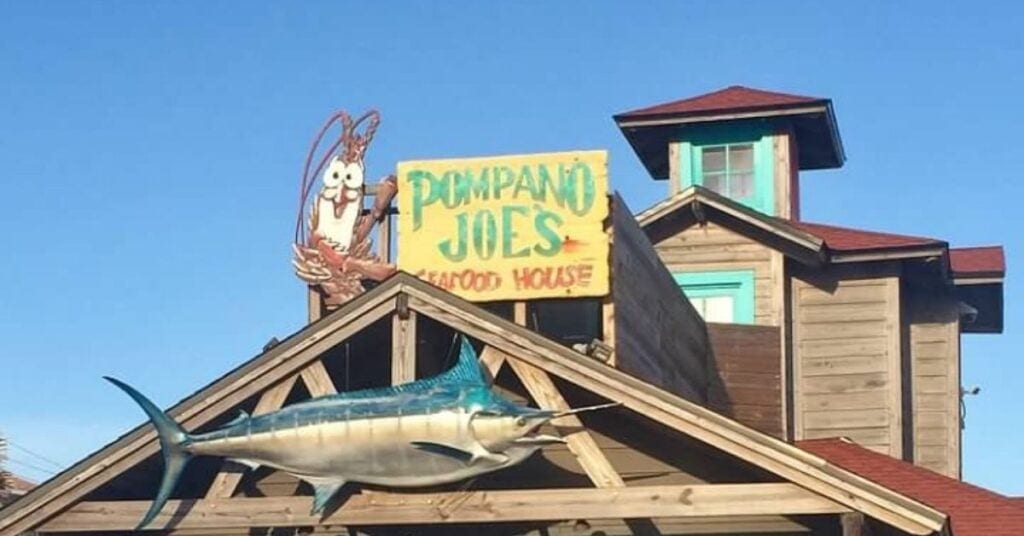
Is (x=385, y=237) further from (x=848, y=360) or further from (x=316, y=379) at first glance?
(x=848, y=360)

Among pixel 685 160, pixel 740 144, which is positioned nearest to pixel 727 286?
pixel 685 160

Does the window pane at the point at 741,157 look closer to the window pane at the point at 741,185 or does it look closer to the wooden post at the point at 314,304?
the window pane at the point at 741,185

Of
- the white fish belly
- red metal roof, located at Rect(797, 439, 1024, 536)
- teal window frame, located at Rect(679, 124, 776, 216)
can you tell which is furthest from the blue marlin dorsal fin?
teal window frame, located at Rect(679, 124, 776, 216)

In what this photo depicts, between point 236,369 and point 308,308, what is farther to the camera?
point 308,308

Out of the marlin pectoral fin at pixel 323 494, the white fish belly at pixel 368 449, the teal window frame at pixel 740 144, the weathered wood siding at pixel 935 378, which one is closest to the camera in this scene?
the white fish belly at pixel 368 449

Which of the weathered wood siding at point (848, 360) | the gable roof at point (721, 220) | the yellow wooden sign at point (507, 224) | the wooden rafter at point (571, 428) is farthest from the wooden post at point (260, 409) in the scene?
the weathered wood siding at point (848, 360)

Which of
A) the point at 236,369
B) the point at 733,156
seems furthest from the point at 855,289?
the point at 236,369

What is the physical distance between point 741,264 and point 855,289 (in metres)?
1.33

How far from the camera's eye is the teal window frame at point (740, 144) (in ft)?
71.8

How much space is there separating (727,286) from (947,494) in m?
4.01

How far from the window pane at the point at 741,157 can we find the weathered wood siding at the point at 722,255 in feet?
5.27

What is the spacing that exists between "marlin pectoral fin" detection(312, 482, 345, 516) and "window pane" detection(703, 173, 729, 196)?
944 centimetres

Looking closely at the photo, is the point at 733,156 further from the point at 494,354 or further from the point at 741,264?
the point at 494,354

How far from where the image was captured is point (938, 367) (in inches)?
800
